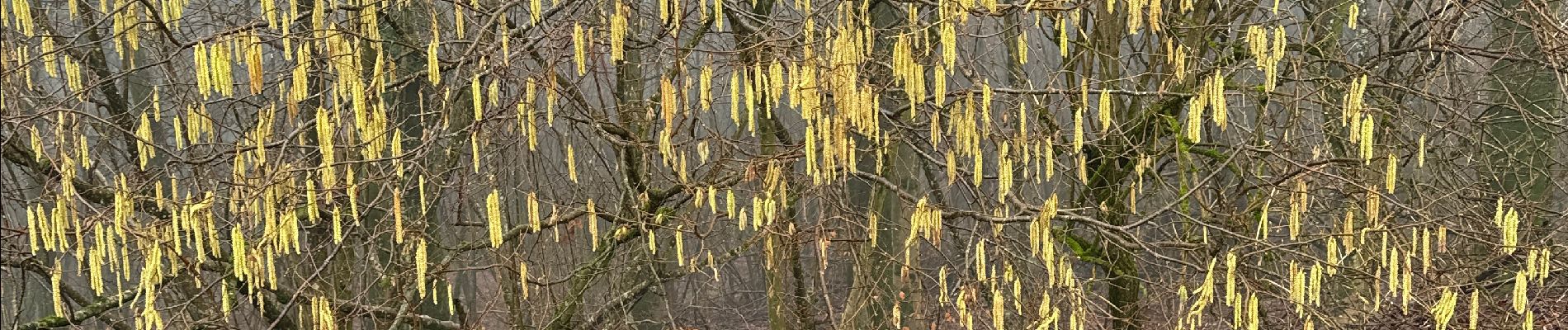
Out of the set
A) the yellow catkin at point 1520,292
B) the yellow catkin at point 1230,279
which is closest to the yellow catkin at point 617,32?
the yellow catkin at point 1230,279

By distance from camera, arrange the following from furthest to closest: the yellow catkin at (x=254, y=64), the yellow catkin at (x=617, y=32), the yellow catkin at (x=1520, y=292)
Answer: the yellow catkin at (x=1520, y=292)
the yellow catkin at (x=617, y=32)
the yellow catkin at (x=254, y=64)

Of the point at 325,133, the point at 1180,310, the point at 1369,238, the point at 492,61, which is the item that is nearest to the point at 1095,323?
the point at 1180,310

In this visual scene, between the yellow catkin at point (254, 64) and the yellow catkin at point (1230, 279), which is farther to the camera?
the yellow catkin at point (1230, 279)

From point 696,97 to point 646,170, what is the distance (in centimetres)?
33

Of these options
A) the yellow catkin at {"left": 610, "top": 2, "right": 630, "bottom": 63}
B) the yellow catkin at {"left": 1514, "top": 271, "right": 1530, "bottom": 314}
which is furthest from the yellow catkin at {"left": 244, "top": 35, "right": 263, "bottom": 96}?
the yellow catkin at {"left": 1514, "top": 271, "right": 1530, "bottom": 314}

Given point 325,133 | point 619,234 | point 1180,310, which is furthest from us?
point 619,234

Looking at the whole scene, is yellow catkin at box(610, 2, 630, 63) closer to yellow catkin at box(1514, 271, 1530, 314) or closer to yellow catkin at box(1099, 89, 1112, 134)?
yellow catkin at box(1099, 89, 1112, 134)

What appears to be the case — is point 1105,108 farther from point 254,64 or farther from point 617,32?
point 254,64

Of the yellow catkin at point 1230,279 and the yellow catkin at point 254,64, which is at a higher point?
the yellow catkin at point 254,64

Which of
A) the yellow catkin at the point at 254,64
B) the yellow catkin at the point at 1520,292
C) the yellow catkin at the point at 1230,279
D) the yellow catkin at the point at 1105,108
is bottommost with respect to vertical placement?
the yellow catkin at the point at 1520,292

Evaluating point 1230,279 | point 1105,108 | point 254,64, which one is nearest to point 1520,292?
point 1230,279

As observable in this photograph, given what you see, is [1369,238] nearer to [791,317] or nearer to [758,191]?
[758,191]

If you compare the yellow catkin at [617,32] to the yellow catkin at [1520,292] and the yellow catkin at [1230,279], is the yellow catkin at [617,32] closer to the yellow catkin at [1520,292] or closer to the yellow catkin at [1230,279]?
the yellow catkin at [1230,279]

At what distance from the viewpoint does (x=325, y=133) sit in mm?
3572
